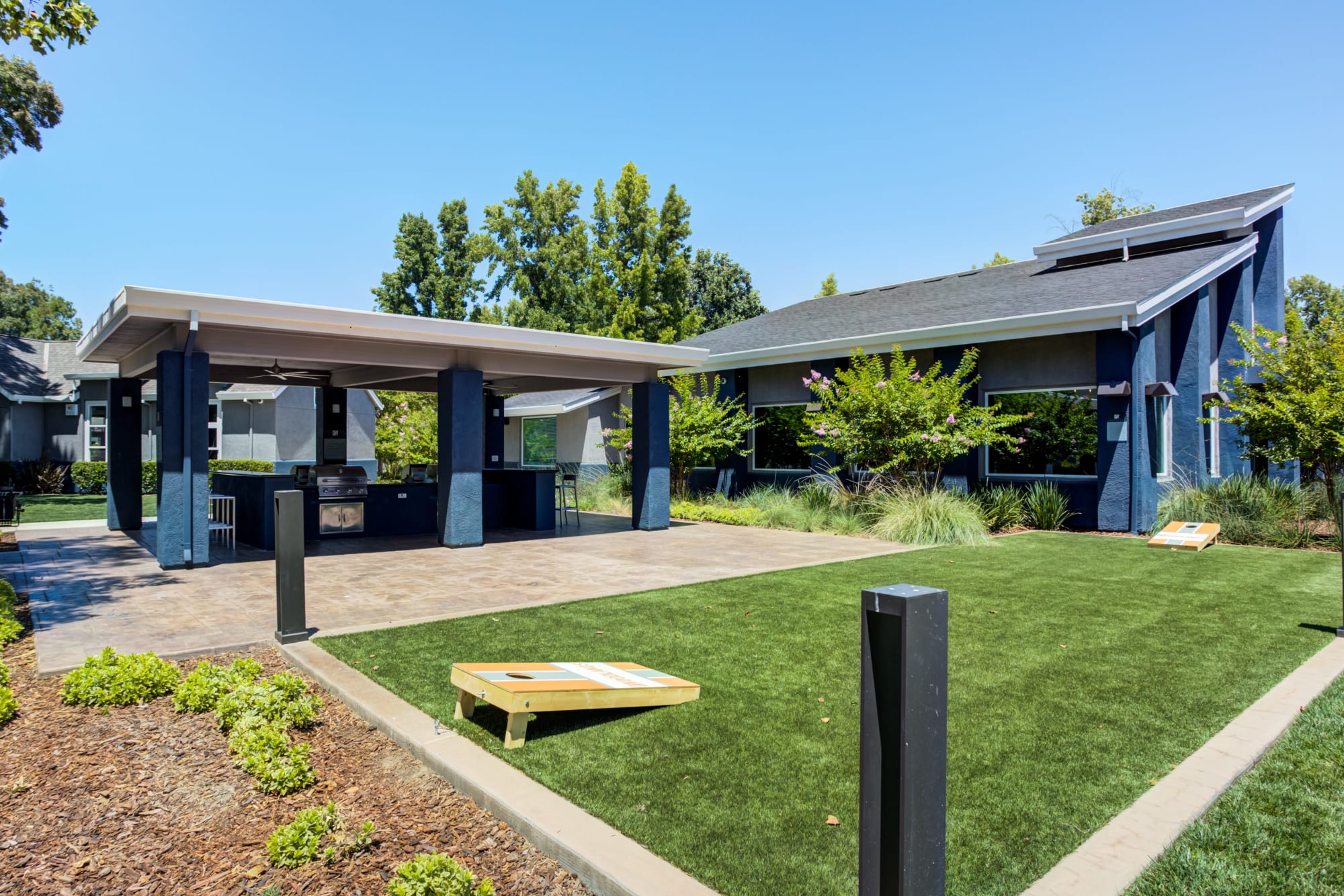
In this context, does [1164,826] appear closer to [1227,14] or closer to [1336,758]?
[1336,758]

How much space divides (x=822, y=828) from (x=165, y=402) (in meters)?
9.49

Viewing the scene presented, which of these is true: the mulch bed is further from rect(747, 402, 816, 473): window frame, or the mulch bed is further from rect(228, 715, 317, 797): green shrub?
rect(747, 402, 816, 473): window frame

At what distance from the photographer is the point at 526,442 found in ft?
87.8

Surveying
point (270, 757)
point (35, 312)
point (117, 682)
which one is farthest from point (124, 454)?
point (35, 312)

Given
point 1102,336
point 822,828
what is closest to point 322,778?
point 822,828

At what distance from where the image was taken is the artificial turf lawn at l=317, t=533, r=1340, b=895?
296 cm

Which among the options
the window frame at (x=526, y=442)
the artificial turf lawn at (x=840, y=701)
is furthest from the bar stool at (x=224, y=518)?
the window frame at (x=526, y=442)

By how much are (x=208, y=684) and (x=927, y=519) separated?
10.4 metres

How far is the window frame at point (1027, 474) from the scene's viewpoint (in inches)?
534

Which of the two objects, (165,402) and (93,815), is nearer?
(93,815)

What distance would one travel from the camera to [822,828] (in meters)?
3.00

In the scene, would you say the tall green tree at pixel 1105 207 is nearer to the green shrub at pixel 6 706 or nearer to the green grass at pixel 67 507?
the green grass at pixel 67 507

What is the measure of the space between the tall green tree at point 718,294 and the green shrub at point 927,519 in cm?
3577

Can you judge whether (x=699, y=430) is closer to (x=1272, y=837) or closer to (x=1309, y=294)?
(x=1272, y=837)
